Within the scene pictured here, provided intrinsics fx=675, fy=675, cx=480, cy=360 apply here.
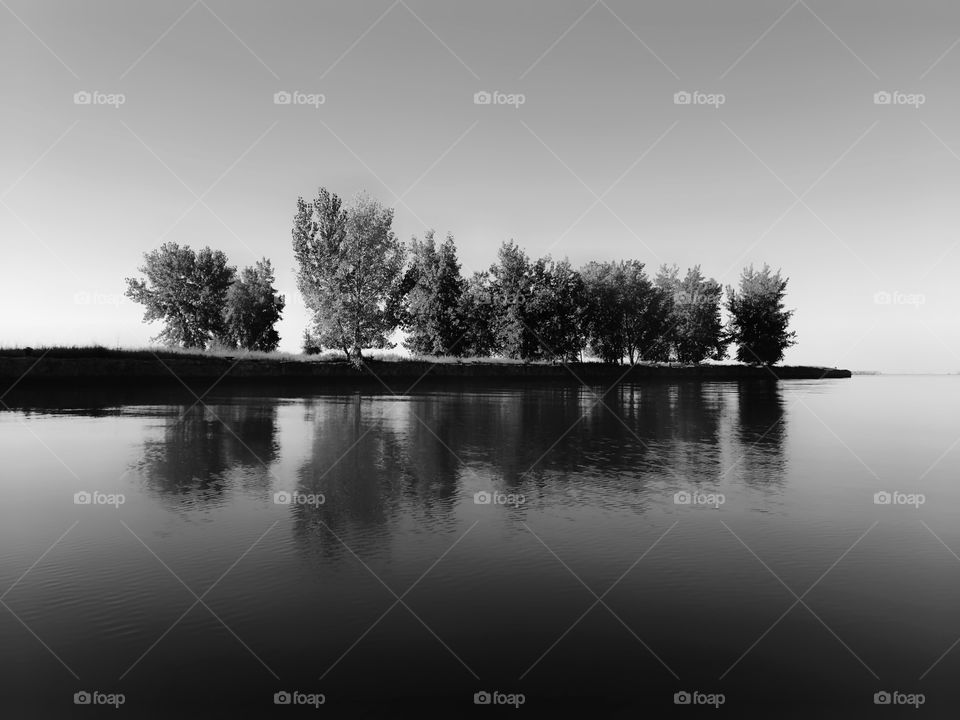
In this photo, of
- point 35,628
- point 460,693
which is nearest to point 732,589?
point 460,693

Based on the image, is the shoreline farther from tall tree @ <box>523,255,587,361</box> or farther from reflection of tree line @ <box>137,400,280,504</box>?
reflection of tree line @ <box>137,400,280,504</box>

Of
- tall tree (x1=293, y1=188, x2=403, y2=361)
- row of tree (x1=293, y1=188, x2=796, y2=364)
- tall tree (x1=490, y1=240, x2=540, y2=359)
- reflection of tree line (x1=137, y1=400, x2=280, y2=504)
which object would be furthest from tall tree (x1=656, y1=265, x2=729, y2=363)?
reflection of tree line (x1=137, y1=400, x2=280, y2=504)

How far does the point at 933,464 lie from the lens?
72.5ft

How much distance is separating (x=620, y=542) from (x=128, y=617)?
748cm

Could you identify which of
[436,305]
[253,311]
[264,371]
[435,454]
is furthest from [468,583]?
[253,311]

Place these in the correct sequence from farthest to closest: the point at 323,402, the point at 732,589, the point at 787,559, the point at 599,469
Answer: the point at 323,402 < the point at 599,469 < the point at 787,559 < the point at 732,589

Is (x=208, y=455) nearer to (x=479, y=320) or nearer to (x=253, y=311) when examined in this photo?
(x=479, y=320)

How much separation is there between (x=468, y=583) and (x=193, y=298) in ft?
379

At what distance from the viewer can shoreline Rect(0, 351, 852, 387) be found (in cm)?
5244

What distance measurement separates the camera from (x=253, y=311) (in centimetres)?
12962

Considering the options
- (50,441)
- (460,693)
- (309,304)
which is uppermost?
(309,304)

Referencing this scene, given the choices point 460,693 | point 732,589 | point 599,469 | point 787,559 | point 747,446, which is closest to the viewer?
point 460,693

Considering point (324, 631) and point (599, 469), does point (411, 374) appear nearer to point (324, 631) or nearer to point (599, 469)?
point (599, 469)

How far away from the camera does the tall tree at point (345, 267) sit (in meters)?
75.8
